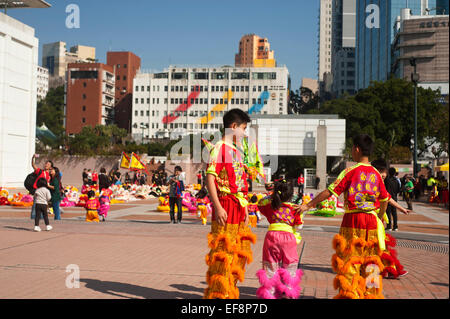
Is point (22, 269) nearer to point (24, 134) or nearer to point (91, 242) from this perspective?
point (91, 242)

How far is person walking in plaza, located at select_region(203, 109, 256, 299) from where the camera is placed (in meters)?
4.43

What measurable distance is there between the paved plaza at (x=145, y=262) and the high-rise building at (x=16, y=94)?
89.5 ft

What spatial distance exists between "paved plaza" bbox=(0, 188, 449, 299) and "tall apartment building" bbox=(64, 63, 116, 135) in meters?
106

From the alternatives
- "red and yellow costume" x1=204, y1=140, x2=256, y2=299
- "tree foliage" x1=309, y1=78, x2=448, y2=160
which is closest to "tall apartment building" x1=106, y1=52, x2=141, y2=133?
"tree foliage" x1=309, y1=78, x2=448, y2=160

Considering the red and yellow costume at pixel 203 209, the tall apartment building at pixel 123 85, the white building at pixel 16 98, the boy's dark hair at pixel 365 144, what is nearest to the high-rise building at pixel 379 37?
the tall apartment building at pixel 123 85

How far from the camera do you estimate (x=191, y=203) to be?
18656 millimetres

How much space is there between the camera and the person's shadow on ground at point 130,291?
539 cm

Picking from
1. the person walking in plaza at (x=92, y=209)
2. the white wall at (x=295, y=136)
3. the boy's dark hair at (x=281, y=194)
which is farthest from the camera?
the white wall at (x=295, y=136)

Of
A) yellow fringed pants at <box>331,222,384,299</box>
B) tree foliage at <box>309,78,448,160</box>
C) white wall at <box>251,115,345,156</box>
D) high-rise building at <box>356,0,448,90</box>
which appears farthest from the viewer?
high-rise building at <box>356,0,448,90</box>

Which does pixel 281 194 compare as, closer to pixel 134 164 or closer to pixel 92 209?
pixel 92 209

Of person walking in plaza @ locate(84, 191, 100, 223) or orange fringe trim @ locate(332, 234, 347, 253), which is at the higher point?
orange fringe trim @ locate(332, 234, 347, 253)

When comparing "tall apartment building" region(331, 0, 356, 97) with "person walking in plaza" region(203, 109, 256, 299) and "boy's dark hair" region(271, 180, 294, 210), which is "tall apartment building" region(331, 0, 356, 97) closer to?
"boy's dark hair" region(271, 180, 294, 210)

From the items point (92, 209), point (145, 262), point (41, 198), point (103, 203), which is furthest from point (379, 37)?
point (145, 262)

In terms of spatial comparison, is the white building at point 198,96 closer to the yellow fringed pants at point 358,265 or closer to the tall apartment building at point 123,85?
the tall apartment building at point 123,85
